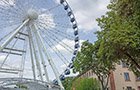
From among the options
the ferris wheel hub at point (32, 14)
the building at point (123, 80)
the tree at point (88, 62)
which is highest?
the ferris wheel hub at point (32, 14)

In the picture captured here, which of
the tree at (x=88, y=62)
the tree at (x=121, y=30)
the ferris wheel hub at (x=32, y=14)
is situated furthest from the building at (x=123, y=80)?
the ferris wheel hub at (x=32, y=14)

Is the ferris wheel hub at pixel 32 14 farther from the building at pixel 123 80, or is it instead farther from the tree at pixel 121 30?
the building at pixel 123 80

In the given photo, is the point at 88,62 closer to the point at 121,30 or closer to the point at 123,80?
the point at 123,80

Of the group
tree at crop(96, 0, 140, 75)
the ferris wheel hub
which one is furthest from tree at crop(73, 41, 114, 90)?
the ferris wheel hub

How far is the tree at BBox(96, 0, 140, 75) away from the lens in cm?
1151

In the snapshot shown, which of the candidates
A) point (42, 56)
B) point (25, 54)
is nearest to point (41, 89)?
point (42, 56)

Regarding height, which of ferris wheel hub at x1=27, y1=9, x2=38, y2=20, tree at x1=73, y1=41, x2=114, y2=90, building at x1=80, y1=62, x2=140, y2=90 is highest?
ferris wheel hub at x1=27, y1=9, x2=38, y2=20

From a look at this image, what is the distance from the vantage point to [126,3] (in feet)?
44.1

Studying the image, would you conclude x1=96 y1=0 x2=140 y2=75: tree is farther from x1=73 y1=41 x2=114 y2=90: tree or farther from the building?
the building

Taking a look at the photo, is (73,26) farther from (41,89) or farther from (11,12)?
(41,89)

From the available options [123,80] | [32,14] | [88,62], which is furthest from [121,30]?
[123,80]

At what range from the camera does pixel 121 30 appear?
38.4 feet

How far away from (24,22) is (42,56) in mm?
5600

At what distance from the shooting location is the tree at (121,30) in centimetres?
1151
